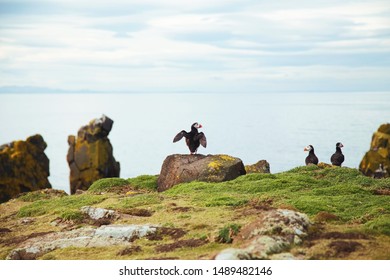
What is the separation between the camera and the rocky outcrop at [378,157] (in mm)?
45656

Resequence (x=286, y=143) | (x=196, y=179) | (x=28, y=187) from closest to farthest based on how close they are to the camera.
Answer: (x=196, y=179) → (x=28, y=187) → (x=286, y=143)

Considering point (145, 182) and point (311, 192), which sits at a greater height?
point (311, 192)

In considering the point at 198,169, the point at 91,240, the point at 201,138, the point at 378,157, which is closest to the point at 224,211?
the point at 91,240

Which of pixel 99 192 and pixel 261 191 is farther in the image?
pixel 99 192

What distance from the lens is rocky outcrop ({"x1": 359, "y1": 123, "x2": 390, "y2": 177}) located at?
150ft

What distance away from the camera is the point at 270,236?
42.2 ft

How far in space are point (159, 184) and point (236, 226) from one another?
38.3 ft

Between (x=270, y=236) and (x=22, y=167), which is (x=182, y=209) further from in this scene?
(x=22, y=167)

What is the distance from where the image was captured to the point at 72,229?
58.0 feet

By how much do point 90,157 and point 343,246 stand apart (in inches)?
1390

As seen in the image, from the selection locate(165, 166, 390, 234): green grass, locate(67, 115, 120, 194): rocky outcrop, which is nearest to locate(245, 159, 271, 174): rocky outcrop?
locate(165, 166, 390, 234): green grass

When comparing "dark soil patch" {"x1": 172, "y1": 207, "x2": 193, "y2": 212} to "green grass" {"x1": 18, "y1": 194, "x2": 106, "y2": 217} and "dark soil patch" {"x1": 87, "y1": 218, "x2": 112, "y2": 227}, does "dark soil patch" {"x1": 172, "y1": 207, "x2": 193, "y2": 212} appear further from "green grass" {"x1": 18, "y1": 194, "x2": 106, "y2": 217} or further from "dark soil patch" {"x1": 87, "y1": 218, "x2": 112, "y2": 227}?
"green grass" {"x1": 18, "y1": 194, "x2": 106, "y2": 217}

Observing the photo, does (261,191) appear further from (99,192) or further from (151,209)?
(99,192)
